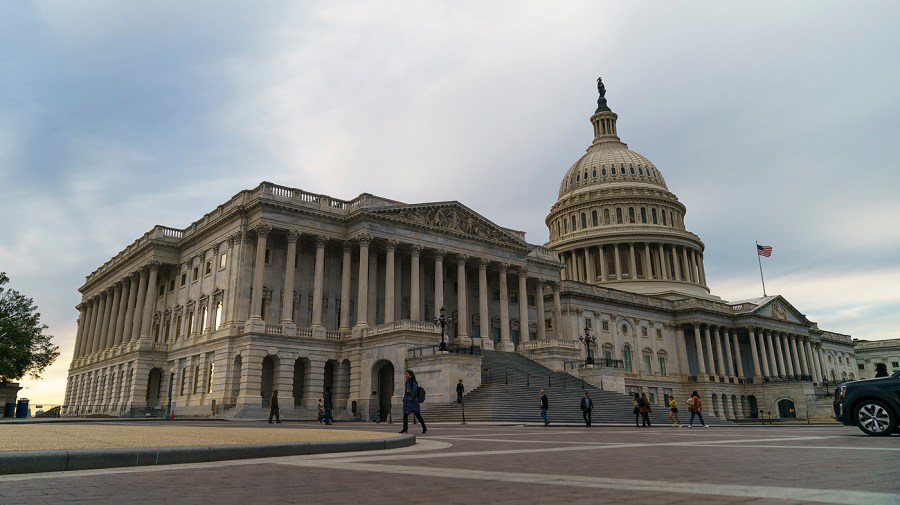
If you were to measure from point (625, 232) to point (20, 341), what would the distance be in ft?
276

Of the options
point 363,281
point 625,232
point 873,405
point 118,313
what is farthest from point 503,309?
point 625,232

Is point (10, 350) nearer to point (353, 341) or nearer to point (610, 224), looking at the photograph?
point (353, 341)

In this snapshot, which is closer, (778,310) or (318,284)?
(318,284)

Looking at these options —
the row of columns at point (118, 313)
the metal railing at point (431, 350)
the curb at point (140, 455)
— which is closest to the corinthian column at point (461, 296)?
the metal railing at point (431, 350)

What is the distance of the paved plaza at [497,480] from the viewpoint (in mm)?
6629

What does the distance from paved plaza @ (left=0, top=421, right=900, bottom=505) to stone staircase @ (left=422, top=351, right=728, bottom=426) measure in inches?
1039

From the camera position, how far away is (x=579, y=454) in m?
12.6

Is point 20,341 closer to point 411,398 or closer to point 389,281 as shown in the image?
point 389,281

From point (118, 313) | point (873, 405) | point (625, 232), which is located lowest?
point (873, 405)

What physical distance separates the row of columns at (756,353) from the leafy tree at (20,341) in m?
82.7

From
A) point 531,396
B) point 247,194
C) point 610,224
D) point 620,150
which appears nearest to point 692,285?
point 610,224

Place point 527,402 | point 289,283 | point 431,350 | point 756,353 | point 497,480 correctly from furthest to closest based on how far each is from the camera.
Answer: point 756,353 < point 289,283 < point 431,350 < point 527,402 < point 497,480

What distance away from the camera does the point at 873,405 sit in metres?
16.7

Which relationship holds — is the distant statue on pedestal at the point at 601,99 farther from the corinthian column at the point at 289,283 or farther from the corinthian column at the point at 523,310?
the corinthian column at the point at 289,283
